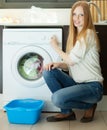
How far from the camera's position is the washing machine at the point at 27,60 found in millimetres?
2504

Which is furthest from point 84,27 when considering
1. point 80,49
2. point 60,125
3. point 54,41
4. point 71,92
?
point 60,125

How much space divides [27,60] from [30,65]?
0.05m

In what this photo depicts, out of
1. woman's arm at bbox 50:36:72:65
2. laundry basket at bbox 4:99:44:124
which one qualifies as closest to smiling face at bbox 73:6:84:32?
woman's arm at bbox 50:36:72:65

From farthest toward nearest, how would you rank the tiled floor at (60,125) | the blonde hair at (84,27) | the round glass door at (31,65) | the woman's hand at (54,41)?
the round glass door at (31,65) < the woman's hand at (54,41) < the blonde hair at (84,27) < the tiled floor at (60,125)

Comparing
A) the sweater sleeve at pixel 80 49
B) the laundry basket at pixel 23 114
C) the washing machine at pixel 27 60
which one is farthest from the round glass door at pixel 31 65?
the sweater sleeve at pixel 80 49

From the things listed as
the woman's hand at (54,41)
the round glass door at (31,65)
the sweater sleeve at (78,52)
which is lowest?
the round glass door at (31,65)

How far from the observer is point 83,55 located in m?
2.16

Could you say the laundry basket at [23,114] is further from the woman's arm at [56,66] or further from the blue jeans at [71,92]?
the woman's arm at [56,66]

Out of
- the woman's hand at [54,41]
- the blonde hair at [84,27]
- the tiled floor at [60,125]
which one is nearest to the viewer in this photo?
the tiled floor at [60,125]

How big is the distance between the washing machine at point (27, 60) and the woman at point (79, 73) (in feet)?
0.62

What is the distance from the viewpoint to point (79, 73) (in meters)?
2.25

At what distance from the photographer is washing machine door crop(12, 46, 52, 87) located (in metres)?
2.50

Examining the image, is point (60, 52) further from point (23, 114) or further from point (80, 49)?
point (23, 114)

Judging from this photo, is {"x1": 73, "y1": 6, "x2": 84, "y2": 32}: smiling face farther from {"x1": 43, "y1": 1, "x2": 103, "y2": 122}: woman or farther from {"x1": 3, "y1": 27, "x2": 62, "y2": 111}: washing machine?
{"x1": 3, "y1": 27, "x2": 62, "y2": 111}: washing machine
